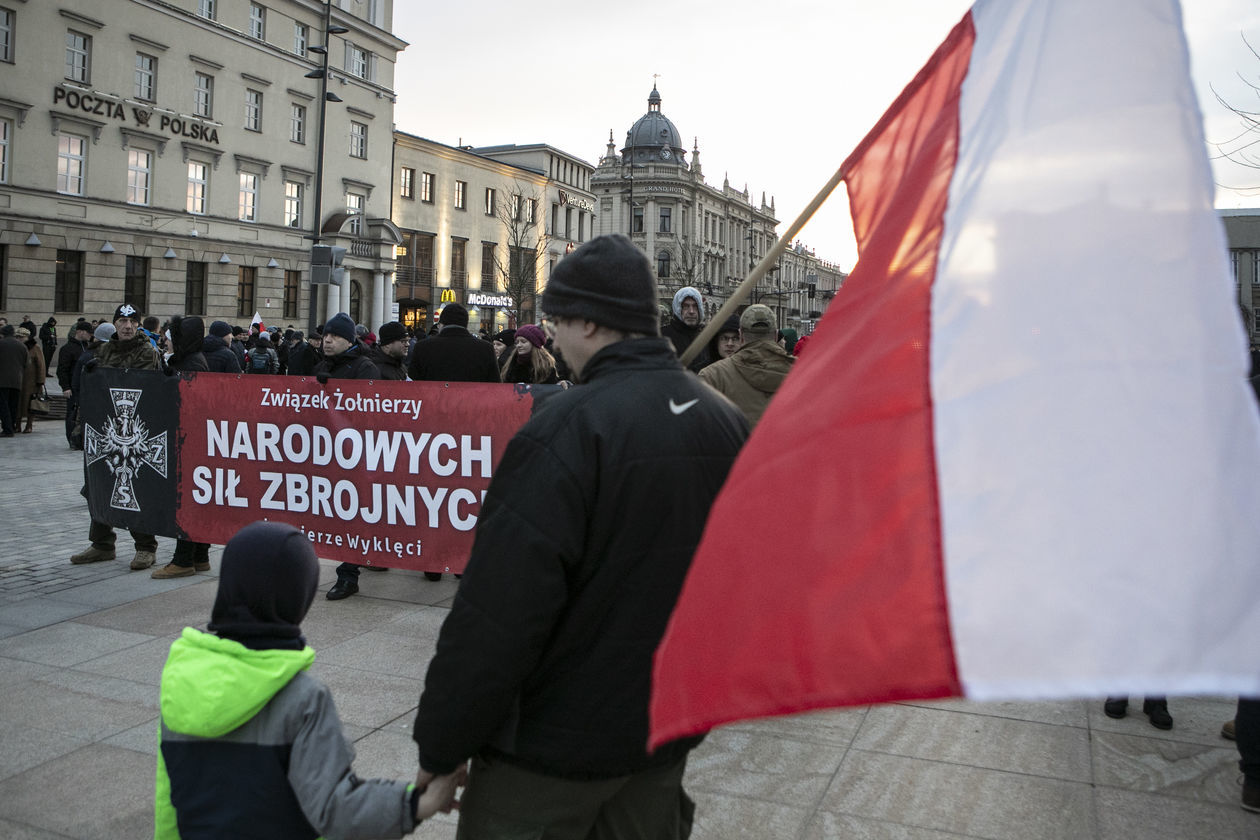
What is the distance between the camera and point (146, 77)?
1400 inches

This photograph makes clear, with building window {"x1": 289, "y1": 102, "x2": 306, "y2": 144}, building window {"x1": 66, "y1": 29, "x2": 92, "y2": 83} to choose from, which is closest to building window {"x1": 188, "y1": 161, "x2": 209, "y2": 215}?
building window {"x1": 66, "y1": 29, "x2": 92, "y2": 83}

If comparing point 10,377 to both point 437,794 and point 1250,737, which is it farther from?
point 1250,737

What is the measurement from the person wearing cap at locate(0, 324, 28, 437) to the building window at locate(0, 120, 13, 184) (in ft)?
53.1

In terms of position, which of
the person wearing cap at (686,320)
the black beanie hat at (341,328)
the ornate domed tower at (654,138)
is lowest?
the black beanie hat at (341,328)

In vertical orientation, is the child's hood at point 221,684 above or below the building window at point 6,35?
below

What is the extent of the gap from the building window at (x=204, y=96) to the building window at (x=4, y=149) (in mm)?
7670

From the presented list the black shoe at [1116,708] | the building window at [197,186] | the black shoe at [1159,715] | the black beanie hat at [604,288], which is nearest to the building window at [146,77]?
the building window at [197,186]

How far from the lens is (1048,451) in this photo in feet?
4.93

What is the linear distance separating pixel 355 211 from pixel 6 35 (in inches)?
607

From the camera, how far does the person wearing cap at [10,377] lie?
1692cm

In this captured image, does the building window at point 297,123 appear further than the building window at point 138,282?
Yes

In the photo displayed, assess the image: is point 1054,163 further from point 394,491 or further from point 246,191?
point 246,191

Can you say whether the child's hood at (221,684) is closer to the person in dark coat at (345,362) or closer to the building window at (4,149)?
the person in dark coat at (345,362)

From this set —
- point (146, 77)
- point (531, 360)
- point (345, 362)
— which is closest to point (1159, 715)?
point (531, 360)
